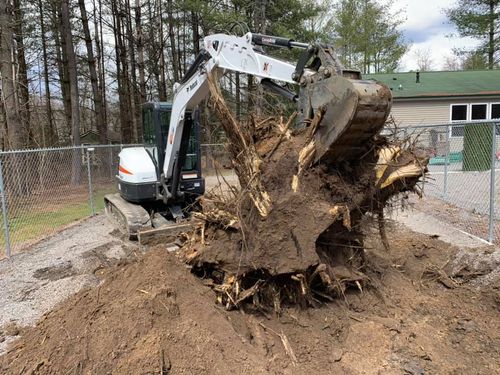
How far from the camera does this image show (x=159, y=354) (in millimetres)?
3102

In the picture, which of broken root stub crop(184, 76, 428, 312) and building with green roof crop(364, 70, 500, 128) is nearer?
broken root stub crop(184, 76, 428, 312)

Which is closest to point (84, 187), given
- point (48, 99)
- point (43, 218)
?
point (43, 218)

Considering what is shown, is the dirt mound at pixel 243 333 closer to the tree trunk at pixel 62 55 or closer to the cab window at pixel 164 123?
the cab window at pixel 164 123

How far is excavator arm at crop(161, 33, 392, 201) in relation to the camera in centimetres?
320

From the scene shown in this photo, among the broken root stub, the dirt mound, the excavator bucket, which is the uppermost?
the excavator bucket

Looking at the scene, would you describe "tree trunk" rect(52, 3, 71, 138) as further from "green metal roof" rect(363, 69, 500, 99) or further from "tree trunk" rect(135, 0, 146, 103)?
"green metal roof" rect(363, 69, 500, 99)

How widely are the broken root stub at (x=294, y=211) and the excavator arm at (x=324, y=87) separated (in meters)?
0.15

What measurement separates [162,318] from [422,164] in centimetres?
284

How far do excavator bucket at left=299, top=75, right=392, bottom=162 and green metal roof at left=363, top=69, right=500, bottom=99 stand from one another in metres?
16.9

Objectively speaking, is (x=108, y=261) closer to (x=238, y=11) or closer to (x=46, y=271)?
(x=46, y=271)

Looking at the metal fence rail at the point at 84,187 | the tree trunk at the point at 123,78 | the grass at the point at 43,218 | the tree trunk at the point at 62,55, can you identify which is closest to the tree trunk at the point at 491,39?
the metal fence rail at the point at 84,187

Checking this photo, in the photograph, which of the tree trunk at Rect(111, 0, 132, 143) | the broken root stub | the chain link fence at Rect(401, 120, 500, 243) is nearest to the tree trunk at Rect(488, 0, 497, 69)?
the chain link fence at Rect(401, 120, 500, 243)

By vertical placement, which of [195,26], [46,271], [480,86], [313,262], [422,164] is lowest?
[46,271]

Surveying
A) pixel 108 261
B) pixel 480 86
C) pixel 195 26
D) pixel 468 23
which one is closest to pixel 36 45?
pixel 195 26
